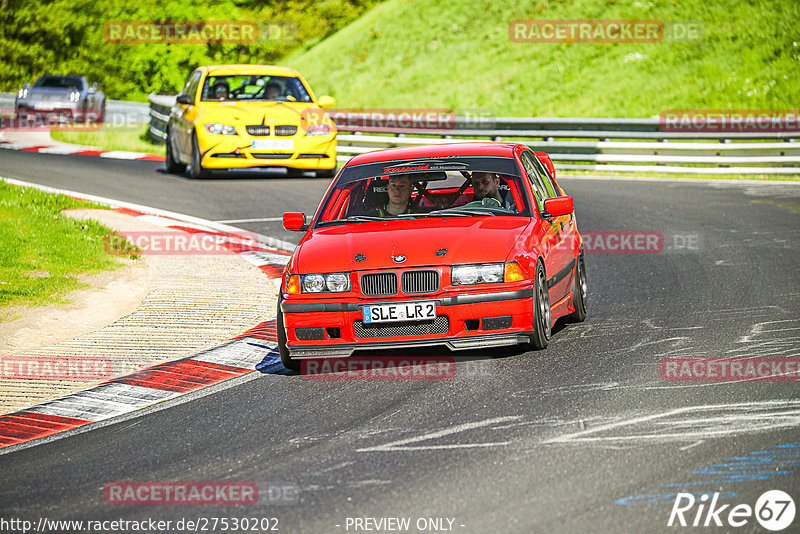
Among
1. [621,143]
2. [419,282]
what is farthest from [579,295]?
[621,143]

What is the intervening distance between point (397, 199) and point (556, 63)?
115 ft

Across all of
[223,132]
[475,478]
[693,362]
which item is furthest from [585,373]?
[223,132]

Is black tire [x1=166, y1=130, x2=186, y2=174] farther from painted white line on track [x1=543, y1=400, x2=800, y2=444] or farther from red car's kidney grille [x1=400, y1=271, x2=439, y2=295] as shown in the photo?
painted white line on track [x1=543, y1=400, x2=800, y2=444]

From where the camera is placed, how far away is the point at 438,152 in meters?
9.48

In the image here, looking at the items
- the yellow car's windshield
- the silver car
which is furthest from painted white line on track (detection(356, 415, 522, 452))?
the silver car

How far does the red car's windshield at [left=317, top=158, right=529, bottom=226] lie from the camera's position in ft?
29.9

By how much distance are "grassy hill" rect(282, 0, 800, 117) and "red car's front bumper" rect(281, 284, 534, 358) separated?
84.1 ft

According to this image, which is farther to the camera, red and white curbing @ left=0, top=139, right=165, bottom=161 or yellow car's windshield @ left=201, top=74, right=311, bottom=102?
red and white curbing @ left=0, top=139, right=165, bottom=161

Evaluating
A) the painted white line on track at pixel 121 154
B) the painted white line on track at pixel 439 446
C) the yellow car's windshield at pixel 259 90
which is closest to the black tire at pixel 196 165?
the yellow car's windshield at pixel 259 90

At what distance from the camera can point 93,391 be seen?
7902 millimetres

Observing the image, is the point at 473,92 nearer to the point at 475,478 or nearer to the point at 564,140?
the point at 564,140

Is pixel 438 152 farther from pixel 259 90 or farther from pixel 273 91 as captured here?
pixel 259 90

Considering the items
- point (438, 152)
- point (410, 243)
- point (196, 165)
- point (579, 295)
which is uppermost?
point (438, 152)

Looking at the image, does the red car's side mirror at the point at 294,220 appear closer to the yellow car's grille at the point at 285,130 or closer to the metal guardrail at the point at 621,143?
the yellow car's grille at the point at 285,130
